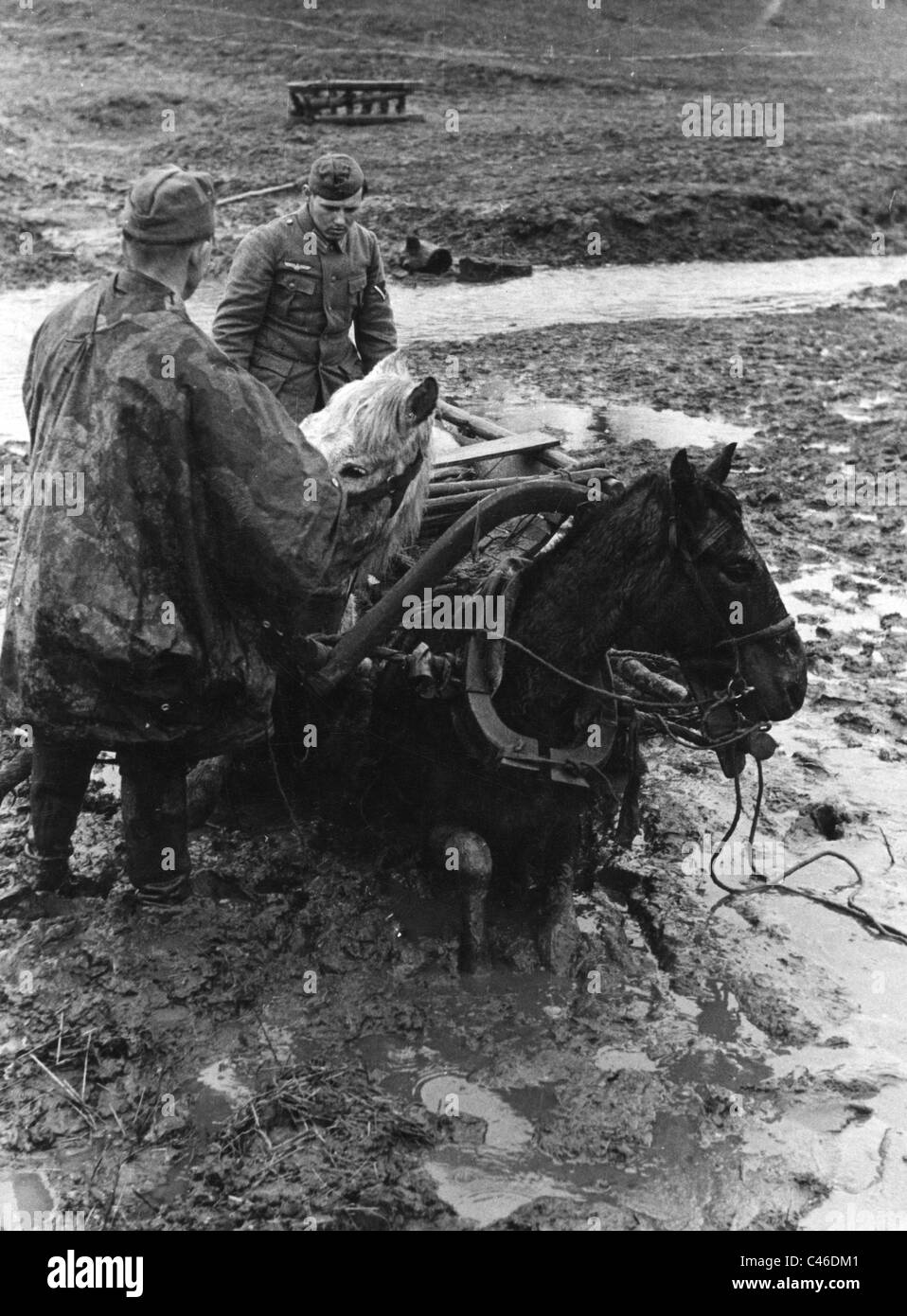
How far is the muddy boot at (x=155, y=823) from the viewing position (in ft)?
12.3

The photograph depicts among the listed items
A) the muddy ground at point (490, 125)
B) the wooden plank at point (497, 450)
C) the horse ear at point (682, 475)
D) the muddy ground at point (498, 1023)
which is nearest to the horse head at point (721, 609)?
the horse ear at point (682, 475)

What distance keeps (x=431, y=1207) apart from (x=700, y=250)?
12.5 meters

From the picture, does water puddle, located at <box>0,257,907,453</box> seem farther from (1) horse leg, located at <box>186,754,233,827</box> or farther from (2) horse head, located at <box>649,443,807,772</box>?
(2) horse head, located at <box>649,443,807,772</box>

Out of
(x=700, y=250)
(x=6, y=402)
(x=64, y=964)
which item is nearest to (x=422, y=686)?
(x=64, y=964)

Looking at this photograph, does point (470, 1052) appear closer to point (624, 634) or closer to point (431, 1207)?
point (431, 1207)

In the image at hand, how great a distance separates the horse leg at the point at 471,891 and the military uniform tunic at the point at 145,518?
975 millimetres

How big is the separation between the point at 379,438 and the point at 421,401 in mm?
155
